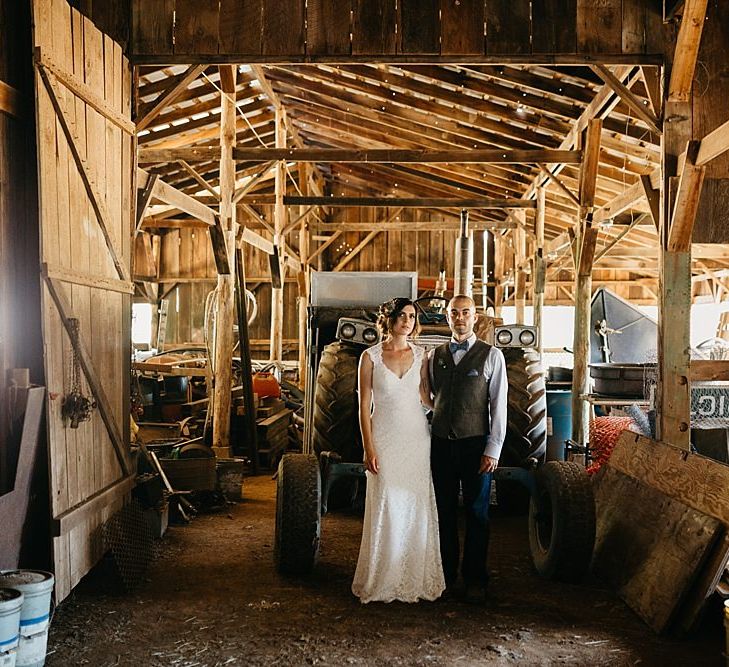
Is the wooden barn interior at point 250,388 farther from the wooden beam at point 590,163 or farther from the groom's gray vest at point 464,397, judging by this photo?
the groom's gray vest at point 464,397

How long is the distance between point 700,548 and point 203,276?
54.3 feet

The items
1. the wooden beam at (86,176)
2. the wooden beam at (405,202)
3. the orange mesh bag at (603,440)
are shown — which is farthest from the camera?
the wooden beam at (405,202)

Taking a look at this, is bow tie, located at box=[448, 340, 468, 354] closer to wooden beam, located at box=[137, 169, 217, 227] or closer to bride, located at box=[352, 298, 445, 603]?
bride, located at box=[352, 298, 445, 603]

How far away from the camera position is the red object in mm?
10038

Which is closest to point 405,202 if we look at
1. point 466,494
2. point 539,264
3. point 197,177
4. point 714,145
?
point 539,264

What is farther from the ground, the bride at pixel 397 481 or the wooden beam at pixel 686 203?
the wooden beam at pixel 686 203

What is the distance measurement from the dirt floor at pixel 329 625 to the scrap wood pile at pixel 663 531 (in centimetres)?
14

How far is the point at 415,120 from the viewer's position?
12.1 metres

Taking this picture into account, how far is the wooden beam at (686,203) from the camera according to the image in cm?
498

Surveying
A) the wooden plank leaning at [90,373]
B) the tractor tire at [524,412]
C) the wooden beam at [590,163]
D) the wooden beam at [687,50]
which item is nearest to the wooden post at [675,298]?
the wooden beam at [687,50]

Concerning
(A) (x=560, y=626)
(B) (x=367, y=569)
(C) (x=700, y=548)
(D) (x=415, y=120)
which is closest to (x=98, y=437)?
(B) (x=367, y=569)

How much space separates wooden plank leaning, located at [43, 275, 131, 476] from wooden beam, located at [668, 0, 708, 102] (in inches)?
166

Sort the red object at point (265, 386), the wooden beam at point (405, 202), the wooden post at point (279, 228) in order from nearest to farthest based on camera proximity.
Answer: the red object at point (265, 386), the wooden beam at point (405, 202), the wooden post at point (279, 228)

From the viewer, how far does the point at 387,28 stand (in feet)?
18.1
